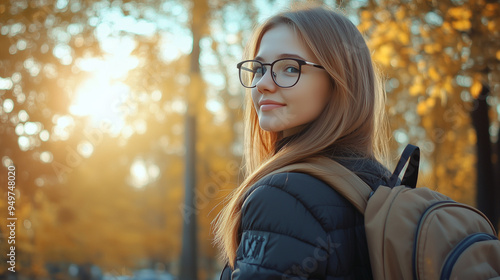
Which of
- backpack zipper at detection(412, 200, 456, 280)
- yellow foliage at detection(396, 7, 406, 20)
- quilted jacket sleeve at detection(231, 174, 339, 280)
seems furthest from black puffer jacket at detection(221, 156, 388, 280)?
yellow foliage at detection(396, 7, 406, 20)

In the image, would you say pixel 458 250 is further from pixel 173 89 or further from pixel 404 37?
pixel 173 89

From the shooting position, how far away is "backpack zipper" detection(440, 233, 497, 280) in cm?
115

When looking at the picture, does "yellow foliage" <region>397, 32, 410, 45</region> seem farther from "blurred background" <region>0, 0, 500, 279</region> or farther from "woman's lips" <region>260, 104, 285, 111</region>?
"woman's lips" <region>260, 104, 285, 111</region>

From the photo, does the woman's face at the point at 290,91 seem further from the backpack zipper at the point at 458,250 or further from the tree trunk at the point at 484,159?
the tree trunk at the point at 484,159

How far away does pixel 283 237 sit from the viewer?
47.6 inches

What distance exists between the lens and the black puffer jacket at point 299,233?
1.19 m

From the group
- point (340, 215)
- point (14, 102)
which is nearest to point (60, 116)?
point (14, 102)

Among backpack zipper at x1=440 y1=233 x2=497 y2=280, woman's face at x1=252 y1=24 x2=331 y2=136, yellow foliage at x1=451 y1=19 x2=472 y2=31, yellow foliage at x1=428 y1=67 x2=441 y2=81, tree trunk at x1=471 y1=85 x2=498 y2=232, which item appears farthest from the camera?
tree trunk at x1=471 y1=85 x2=498 y2=232

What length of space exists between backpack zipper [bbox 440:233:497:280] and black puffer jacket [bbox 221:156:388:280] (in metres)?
0.23

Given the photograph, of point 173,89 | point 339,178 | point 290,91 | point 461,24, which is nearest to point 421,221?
point 339,178

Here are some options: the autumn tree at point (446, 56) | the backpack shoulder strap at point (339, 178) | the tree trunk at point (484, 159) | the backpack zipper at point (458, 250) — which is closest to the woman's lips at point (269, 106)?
the backpack shoulder strap at point (339, 178)

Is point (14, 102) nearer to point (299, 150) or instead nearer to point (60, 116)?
point (60, 116)

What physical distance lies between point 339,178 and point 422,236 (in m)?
0.28

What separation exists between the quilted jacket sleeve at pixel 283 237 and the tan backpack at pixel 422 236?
0.39 feet
